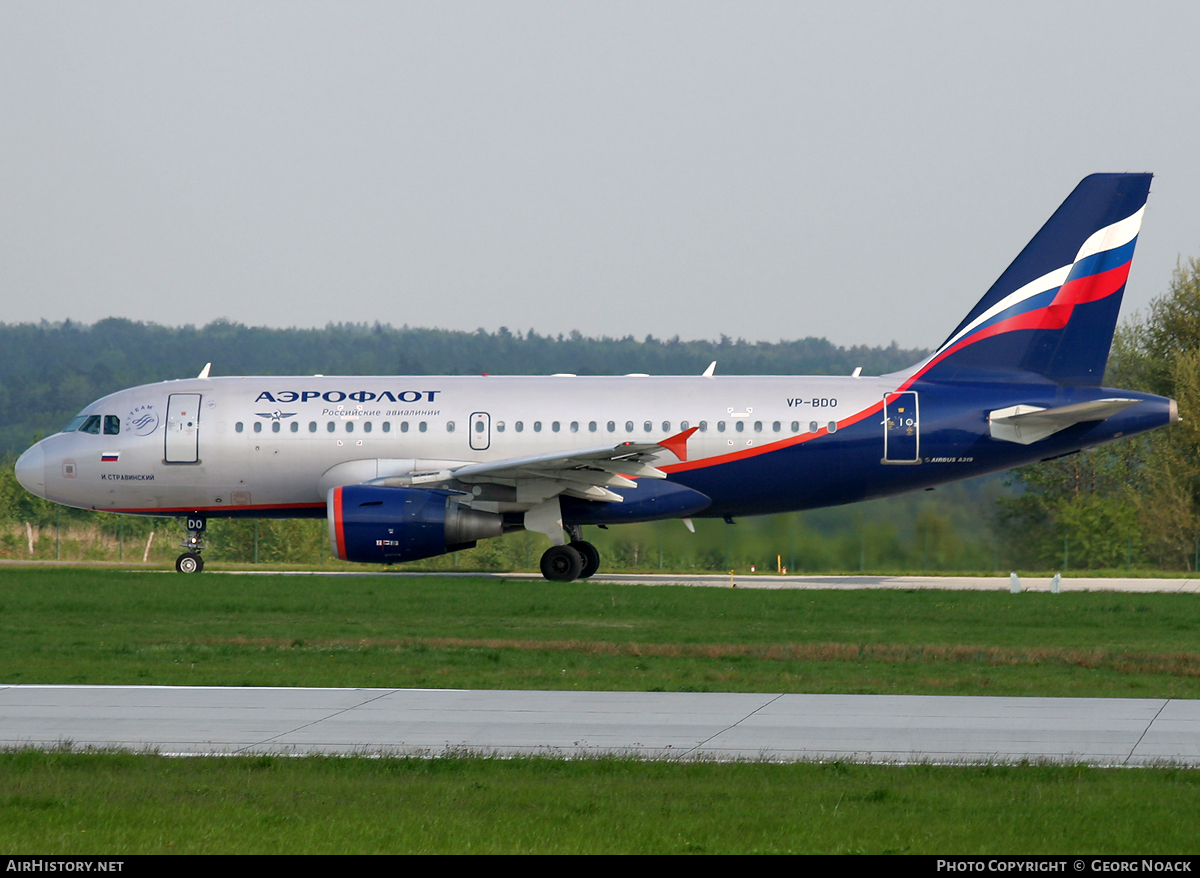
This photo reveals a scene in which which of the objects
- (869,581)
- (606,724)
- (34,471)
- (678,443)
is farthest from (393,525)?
(606,724)

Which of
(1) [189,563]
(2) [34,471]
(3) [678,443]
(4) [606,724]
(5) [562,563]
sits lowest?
(1) [189,563]

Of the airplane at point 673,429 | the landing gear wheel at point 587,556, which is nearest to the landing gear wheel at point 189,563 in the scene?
the airplane at point 673,429

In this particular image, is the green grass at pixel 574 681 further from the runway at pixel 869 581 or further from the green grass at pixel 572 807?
the runway at pixel 869 581

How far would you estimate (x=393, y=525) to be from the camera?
2595cm

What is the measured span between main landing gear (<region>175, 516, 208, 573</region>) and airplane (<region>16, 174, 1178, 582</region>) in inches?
6.4

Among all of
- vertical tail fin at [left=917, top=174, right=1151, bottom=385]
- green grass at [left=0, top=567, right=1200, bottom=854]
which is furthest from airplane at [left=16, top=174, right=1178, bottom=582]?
green grass at [left=0, top=567, right=1200, bottom=854]

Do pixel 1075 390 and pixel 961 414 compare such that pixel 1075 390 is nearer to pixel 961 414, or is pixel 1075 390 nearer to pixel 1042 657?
pixel 961 414

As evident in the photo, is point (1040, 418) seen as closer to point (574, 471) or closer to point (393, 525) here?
point (574, 471)

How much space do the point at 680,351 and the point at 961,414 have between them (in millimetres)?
92199

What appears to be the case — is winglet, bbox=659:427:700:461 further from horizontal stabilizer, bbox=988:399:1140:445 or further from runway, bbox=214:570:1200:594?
horizontal stabilizer, bbox=988:399:1140:445

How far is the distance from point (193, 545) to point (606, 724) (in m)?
20.2

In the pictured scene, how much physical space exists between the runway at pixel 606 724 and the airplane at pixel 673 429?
14.1 m

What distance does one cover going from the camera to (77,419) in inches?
1172

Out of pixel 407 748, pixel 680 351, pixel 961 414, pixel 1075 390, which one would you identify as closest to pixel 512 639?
pixel 407 748
